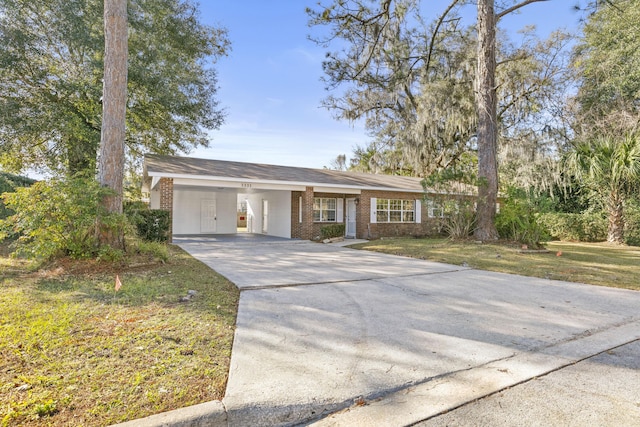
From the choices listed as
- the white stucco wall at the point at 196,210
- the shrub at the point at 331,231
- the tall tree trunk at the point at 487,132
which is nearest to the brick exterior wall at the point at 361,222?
the shrub at the point at 331,231

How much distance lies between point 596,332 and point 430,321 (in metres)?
1.82

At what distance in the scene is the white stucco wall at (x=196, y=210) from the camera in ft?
56.1

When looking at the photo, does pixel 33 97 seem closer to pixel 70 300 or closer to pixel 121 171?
pixel 121 171

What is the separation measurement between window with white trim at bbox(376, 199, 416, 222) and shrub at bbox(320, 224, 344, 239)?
7.80ft

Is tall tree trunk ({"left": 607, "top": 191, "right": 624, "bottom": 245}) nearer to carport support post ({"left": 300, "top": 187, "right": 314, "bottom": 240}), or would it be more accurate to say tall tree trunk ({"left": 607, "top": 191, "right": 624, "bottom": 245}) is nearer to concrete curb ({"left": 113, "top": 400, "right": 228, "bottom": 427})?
carport support post ({"left": 300, "top": 187, "right": 314, "bottom": 240})

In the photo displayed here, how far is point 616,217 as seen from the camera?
48.5ft

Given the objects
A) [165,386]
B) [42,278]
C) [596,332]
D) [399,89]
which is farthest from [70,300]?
[399,89]

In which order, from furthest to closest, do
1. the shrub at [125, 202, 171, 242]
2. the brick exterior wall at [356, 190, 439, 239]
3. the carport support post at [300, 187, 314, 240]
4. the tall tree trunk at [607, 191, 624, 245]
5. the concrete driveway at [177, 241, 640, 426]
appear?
the brick exterior wall at [356, 190, 439, 239], the carport support post at [300, 187, 314, 240], the tall tree trunk at [607, 191, 624, 245], the shrub at [125, 202, 171, 242], the concrete driveway at [177, 241, 640, 426]

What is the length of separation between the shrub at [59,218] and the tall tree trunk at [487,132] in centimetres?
1156

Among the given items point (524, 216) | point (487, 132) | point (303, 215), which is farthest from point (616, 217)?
point (303, 215)

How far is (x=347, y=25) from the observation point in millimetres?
12438

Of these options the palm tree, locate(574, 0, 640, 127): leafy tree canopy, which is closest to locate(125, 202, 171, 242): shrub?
the palm tree

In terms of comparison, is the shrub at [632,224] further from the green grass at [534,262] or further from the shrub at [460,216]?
the shrub at [460,216]

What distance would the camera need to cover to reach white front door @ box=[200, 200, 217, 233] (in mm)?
17797
